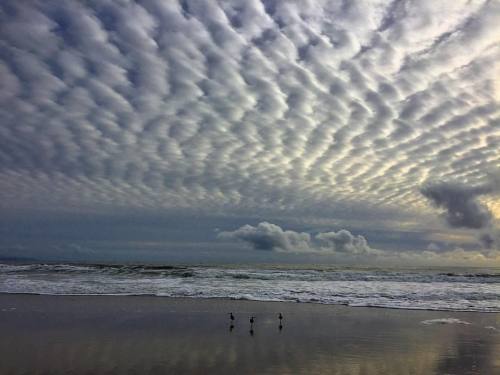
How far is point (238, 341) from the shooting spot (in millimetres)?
15078

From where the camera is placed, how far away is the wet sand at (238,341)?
12002 mm

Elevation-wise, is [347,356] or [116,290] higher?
[116,290]

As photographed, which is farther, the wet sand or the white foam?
the white foam

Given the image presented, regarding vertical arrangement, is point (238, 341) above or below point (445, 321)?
below

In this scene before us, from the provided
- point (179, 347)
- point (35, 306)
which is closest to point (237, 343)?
point (179, 347)

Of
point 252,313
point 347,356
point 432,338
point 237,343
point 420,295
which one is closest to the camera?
point 347,356

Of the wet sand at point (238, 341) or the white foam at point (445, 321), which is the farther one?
the white foam at point (445, 321)

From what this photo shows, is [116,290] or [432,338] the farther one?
[116,290]

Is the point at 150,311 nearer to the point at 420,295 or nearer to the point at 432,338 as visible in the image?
Answer: the point at 432,338

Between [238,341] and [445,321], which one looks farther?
[445,321]

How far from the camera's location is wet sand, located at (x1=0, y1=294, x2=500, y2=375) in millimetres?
12002

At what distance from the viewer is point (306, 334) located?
1630cm

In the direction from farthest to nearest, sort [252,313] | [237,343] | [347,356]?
[252,313], [237,343], [347,356]

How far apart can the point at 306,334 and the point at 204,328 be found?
4142mm
